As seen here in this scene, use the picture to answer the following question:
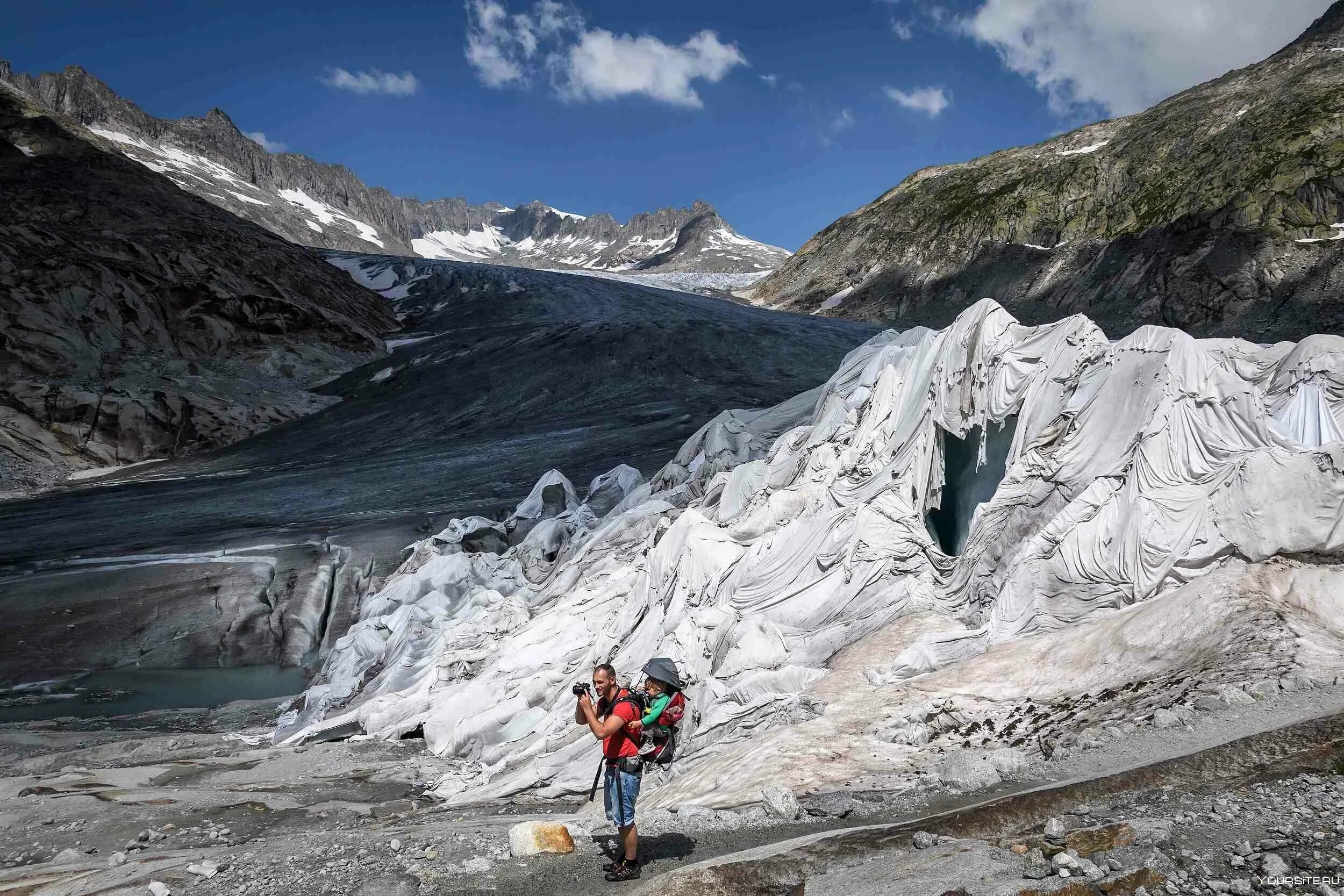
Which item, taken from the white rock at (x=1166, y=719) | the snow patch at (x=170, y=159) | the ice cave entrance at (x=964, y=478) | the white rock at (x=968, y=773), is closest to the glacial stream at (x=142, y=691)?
the ice cave entrance at (x=964, y=478)

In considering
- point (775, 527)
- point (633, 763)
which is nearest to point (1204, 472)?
point (775, 527)

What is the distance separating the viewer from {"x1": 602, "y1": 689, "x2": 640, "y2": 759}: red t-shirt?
611 centimetres

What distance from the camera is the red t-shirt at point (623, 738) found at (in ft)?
20.0

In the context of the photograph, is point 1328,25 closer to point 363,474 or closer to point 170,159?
point 363,474

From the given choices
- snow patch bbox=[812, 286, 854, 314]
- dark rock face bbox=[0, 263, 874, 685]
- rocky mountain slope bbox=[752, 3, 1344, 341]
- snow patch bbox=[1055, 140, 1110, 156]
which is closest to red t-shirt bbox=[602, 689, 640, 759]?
dark rock face bbox=[0, 263, 874, 685]

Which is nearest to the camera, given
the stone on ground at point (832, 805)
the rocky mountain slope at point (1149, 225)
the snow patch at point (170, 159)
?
the stone on ground at point (832, 805)

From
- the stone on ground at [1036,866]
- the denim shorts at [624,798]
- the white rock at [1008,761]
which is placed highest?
the denim shorts at [624,798]

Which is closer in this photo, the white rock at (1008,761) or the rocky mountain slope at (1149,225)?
the white rock at (1008,761)

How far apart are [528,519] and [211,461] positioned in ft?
70.2

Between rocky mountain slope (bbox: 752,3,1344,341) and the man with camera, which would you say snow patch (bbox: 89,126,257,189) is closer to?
rocky mountain slope (bbox: 752,3,1344,341)

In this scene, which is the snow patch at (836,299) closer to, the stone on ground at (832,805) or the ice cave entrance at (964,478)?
the ice cave entrance at (964,478)

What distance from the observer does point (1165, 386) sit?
1051cm

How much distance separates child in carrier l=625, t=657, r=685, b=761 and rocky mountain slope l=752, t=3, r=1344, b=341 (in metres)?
47.4

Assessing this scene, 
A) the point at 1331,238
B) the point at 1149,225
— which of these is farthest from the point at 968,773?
the point at 1149,225
